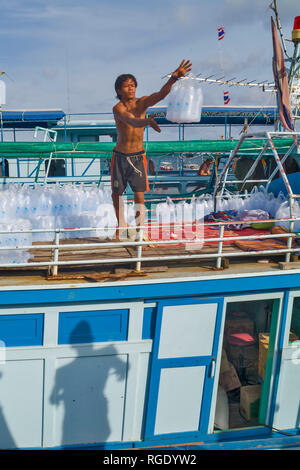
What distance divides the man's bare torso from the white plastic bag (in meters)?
0.98

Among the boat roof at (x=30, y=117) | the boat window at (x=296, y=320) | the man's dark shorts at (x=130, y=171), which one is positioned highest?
the boat roof at (x=30, y=117)

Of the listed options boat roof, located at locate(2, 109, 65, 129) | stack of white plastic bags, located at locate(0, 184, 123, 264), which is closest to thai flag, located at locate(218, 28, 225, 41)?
boat roof, located at locate(2, 109, 65, 129)

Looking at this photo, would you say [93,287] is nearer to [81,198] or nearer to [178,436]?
[178,436]

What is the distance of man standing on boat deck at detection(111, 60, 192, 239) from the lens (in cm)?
445

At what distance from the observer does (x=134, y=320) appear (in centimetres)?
405

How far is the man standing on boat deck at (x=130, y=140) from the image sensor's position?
4453 millimetres

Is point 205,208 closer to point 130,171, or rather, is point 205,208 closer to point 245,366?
point 130,171

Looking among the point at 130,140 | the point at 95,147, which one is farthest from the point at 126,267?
the point at 95,147

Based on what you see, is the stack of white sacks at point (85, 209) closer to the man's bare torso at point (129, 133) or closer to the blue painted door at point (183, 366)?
the man's bare torso at point (129, 133)

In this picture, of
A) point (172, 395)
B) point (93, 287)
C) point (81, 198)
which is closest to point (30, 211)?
point (81, 198)

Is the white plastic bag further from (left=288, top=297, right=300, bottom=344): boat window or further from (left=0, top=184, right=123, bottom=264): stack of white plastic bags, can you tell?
(left=288, top=297, right=300, bottom=344): boat window

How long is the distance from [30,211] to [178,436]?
14.6ft

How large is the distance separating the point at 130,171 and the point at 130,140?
1.22 feet

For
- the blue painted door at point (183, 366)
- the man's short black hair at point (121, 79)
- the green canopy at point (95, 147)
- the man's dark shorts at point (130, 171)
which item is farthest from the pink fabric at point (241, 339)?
the green canopy at point (95, 147)
